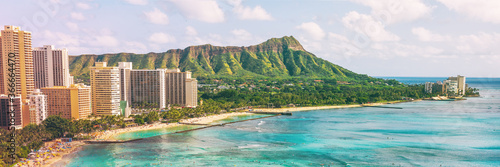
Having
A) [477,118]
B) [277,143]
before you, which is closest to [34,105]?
[277,143]

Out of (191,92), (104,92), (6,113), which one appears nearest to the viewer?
(6,113)

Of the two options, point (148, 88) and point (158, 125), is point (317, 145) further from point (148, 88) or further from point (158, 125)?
point (148, 88)

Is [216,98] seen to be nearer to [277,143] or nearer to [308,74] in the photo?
[277,143]

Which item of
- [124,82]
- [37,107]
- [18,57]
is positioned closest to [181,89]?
[124,82]

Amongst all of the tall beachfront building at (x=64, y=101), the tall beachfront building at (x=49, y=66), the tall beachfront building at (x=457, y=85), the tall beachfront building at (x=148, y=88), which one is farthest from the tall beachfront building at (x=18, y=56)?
the tall beachfront building at (x=457, y=85)

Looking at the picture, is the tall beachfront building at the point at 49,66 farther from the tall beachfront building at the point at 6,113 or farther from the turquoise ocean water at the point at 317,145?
the turquoise ocean water at the point at 317,145

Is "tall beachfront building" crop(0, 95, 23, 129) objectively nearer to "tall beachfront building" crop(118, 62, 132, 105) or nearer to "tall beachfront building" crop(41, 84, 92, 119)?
"tall beachfront building" crop(41, 84, 92, 119)
